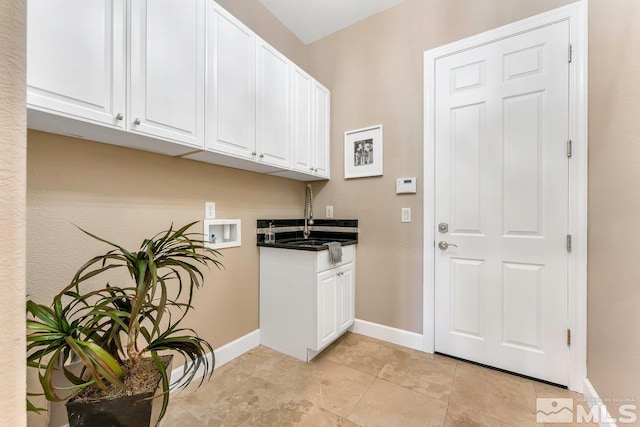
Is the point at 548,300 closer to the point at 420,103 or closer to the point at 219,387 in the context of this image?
the point at 420,103

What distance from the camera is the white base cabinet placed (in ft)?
6.35

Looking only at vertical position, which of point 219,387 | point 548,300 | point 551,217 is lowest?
point 219,387

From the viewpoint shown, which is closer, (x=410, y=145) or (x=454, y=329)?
(x=454, y=329)

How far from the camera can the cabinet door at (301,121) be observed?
85.5 inches

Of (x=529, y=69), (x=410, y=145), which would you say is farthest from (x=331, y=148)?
(x=529, y=69)

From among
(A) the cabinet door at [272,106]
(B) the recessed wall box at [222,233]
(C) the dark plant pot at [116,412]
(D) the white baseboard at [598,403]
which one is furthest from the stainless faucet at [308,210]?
(D) the white baseboard at [598,403]

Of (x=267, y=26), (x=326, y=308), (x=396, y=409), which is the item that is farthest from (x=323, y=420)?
(x=267, y=26)

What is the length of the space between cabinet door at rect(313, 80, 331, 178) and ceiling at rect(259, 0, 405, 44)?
61 cm

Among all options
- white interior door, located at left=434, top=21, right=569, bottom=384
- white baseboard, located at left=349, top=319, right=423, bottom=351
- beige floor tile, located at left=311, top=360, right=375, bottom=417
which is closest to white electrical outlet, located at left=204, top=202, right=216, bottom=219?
beige floor tile, located at left=311, top=360, right=375, bottom=417

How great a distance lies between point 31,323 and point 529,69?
2864 mm

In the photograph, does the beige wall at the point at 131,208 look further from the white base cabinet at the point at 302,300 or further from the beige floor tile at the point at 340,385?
the beige floor tile at the point at 340,385

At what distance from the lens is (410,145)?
2.21 meters

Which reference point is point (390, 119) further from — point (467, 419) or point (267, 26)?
point (467, 419)

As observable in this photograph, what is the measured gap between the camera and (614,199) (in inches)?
52.9
